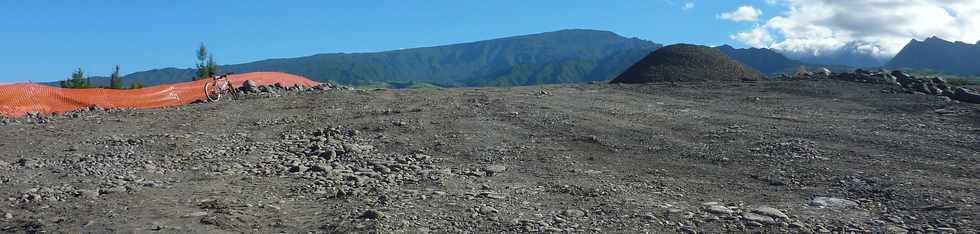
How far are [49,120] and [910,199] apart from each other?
10.6m

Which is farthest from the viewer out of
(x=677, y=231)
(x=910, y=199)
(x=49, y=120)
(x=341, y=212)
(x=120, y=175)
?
(x=49, y=120)

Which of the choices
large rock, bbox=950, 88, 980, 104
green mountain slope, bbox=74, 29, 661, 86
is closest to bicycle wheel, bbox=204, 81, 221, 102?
large rock, bbox=950, 88, 980, 104

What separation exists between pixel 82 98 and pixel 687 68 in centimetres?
1538

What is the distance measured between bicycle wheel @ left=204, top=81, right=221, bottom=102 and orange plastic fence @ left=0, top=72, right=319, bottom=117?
159mm

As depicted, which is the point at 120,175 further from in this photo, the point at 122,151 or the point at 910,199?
the point at 910,199

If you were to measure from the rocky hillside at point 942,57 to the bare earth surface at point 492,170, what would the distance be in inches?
4201

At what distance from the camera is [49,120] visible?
10.8 meters

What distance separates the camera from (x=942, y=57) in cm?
10731

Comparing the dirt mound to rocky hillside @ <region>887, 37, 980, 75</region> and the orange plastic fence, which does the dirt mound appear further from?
rocky hillside @ <region>887, 37, 980, 75</region>

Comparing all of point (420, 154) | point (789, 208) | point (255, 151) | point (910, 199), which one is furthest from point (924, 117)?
point (255, 151)

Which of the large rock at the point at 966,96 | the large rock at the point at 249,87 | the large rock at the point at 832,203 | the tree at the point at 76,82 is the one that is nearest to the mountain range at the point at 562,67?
the tree at the point at 76,82

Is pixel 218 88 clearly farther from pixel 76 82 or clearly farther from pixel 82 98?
pixel 76 82

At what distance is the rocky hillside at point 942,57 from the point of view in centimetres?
10481

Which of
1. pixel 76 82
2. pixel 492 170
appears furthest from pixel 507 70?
pixel 492 170
